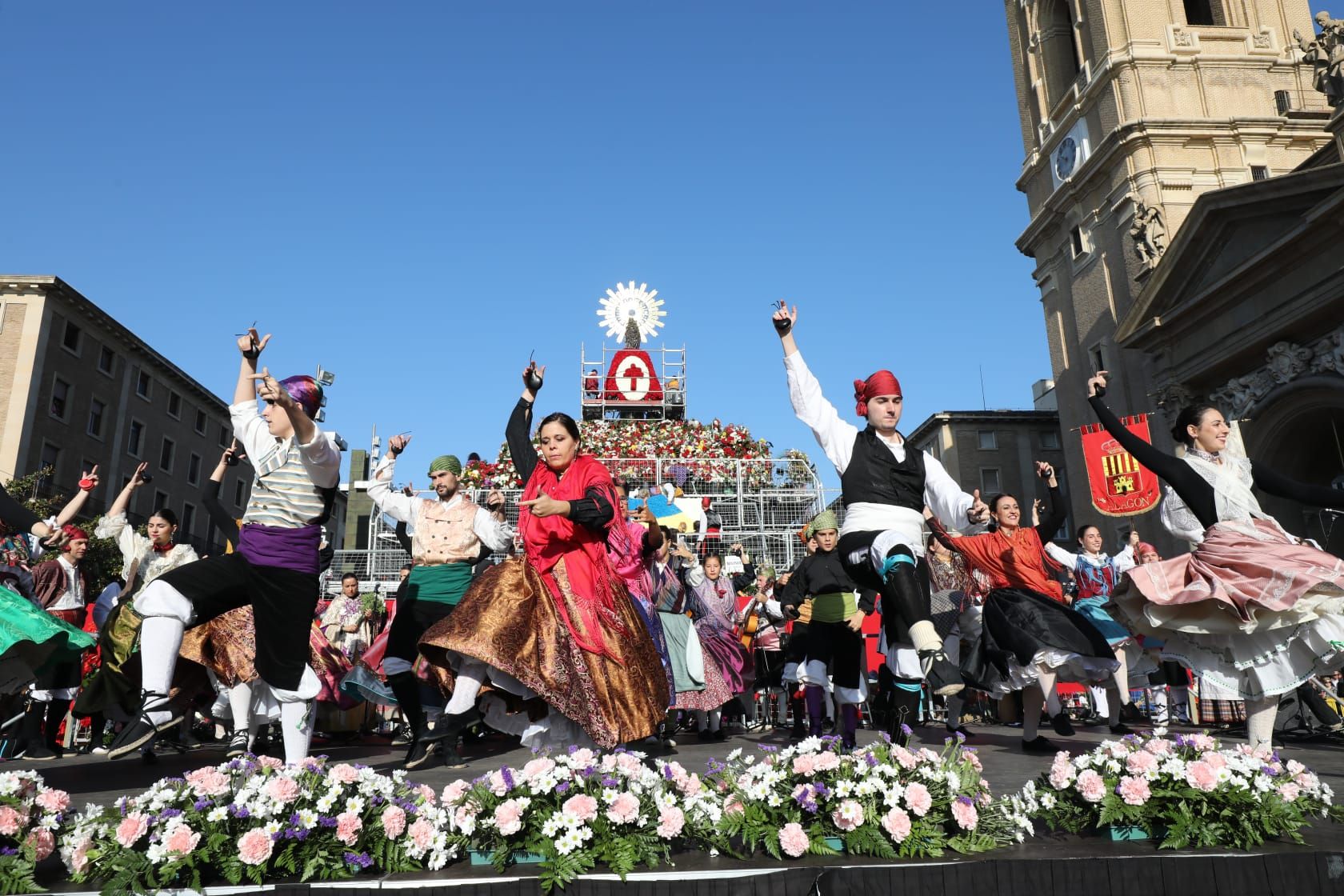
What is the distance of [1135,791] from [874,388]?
2.73 meters

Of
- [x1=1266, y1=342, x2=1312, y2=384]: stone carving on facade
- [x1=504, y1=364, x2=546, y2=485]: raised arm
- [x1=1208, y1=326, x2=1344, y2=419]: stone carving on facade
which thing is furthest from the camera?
[x1=1266, y1=342, x2=1312, y2=384]: stone carving on facade

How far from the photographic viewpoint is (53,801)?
2.68m

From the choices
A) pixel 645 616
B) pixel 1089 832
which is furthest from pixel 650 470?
Result: pixel 1089 832

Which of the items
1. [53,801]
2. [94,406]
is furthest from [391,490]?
[94,406]

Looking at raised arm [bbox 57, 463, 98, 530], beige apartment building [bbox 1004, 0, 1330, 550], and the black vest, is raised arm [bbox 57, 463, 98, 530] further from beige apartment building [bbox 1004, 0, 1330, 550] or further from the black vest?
beige apartment building [bbox 1004, 0, 1330, 550]

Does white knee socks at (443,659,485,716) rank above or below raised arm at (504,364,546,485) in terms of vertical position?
below

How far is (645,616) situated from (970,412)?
40.5 meters

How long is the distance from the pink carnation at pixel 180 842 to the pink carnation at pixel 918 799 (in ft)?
6.64

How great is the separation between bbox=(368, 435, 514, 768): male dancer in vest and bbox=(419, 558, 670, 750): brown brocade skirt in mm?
1980

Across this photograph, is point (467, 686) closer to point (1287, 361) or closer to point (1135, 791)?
point (1135, 791)

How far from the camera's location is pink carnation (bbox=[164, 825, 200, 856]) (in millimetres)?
2381

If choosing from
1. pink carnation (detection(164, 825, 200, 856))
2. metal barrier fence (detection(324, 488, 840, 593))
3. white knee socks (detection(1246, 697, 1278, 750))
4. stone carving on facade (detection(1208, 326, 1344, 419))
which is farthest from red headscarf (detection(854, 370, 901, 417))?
stone carving on facade (detection(1208, 326, 1344, 419))

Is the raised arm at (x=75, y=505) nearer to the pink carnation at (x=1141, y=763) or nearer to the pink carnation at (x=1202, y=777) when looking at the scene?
the pink carnation at (x=1141, y=763)

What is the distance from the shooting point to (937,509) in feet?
16.6
